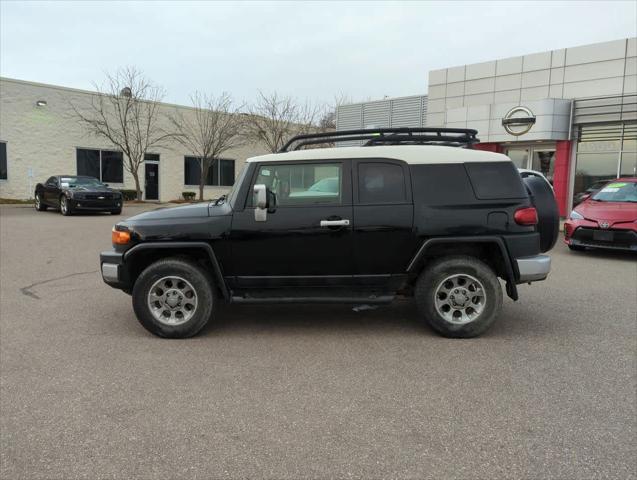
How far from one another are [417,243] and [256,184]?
5.52ft

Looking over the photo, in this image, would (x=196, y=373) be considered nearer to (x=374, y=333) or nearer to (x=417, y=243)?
(x=374, y=333)

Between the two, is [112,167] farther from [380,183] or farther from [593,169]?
[380,183]

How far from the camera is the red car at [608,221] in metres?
9.81

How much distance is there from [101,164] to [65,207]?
9.48 m

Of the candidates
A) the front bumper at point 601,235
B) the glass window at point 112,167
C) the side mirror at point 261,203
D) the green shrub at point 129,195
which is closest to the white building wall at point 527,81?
the front bumper at point 601,235

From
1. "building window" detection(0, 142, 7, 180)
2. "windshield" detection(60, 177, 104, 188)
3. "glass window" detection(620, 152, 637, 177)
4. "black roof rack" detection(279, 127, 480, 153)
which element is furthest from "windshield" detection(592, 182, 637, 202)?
"building window" detection(0, 142, 7, 180)

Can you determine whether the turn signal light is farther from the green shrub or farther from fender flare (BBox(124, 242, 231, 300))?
the green shrub

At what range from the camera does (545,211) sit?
5359 mm

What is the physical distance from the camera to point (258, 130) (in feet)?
106

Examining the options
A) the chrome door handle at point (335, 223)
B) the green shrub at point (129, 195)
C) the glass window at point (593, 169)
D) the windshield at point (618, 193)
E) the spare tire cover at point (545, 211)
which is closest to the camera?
the chrome door handle at point (335, 223)

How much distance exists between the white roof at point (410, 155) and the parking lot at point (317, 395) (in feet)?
5.80

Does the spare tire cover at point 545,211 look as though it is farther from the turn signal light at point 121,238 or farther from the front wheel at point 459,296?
the turn signal light at point 121,238

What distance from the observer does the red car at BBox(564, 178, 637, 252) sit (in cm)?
981

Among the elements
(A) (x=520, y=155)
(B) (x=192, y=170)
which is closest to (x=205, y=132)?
(B) (x=192, y=170)
